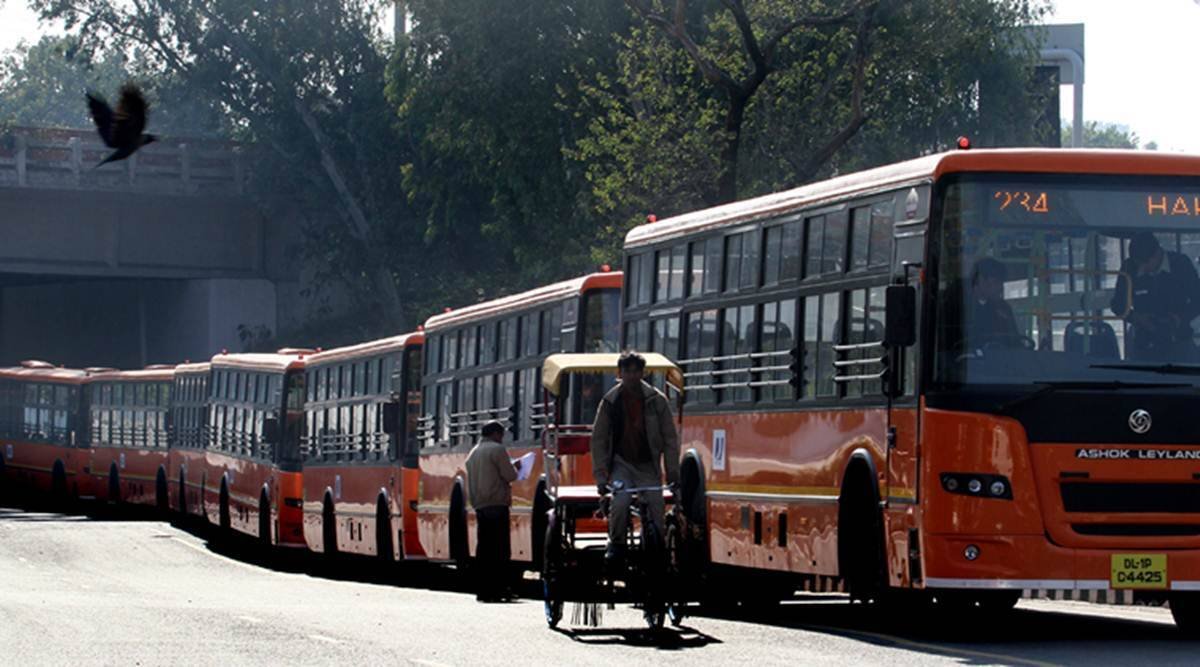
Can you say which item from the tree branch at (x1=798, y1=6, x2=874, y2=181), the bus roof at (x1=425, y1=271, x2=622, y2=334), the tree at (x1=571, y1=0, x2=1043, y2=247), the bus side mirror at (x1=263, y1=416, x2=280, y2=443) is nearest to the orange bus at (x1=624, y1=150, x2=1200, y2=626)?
the bus roof at (x1=425, y1=271, x2=622, y2=334)

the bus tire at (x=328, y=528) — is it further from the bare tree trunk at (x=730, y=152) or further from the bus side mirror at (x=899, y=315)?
the bus side mirror at (x=899, y=315)

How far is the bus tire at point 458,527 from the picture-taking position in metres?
28.4

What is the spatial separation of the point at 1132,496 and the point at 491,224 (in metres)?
40.7

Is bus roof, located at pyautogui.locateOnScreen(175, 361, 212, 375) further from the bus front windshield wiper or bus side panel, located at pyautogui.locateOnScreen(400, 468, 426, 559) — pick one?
the bus front windshield wiper

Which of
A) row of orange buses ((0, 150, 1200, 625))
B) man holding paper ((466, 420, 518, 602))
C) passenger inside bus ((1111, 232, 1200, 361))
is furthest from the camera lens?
man holding paper ((466, 420, 518, 602))

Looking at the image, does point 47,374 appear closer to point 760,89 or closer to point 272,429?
point 272,429

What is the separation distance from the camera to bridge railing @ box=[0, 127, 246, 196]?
206ft

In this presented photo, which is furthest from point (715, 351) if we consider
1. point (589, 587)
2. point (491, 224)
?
point (491, 224)

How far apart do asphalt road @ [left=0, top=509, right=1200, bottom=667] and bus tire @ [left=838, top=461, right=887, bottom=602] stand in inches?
13.9

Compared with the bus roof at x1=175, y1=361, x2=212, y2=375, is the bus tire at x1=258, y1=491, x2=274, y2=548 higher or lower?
lower

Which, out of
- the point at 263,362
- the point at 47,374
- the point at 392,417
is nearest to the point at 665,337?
the point at 392,417

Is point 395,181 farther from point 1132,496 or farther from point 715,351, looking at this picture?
point 1132,496

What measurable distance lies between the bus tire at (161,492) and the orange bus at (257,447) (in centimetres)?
685

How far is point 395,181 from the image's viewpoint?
67.4 m
